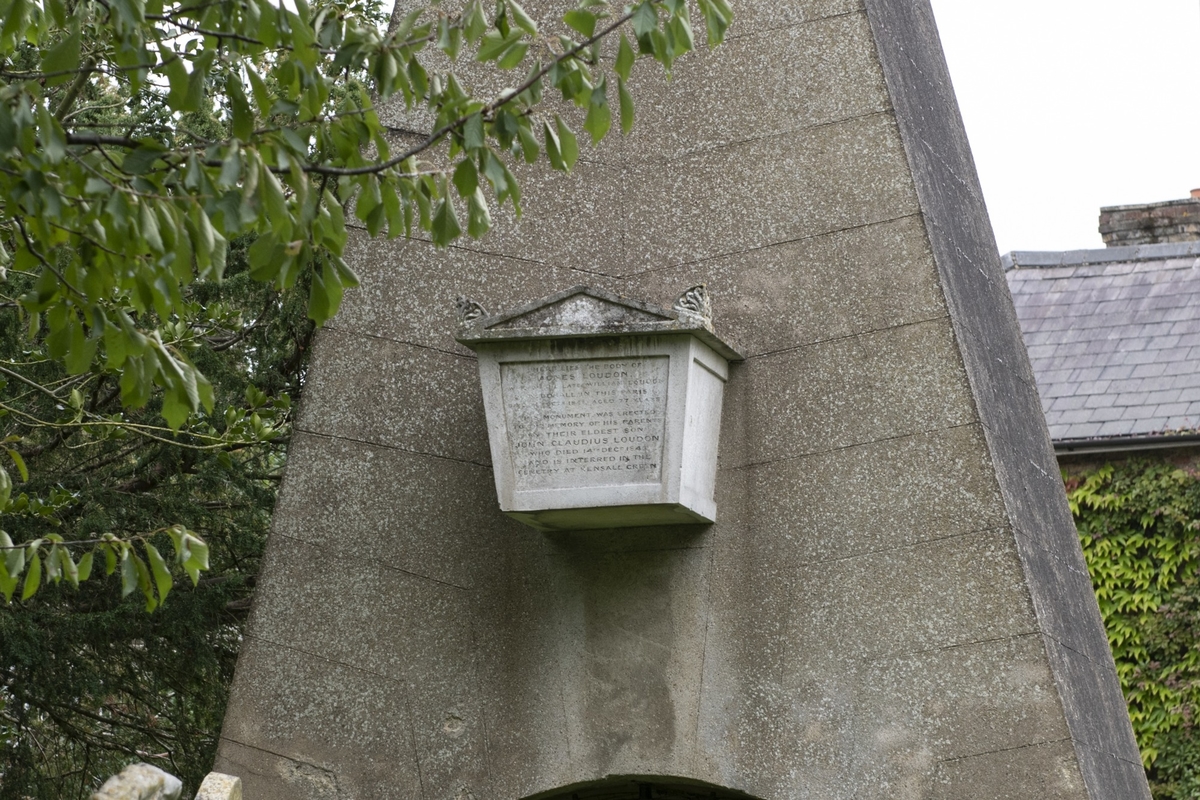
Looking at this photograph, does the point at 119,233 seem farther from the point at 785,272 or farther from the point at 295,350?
the point at 295,350

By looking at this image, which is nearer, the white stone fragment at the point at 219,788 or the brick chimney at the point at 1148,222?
the white stone fragment at the point at 219,788

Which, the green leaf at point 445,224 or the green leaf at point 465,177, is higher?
the green leaf at point 465,177

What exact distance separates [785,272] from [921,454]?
0.83 metres

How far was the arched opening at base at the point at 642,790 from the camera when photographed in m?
5.25

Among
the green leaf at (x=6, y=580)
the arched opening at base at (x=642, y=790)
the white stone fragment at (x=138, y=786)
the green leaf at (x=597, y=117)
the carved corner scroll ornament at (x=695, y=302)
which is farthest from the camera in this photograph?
the arched opening at base at (x=642, y=790)

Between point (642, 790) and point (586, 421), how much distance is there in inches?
58.7

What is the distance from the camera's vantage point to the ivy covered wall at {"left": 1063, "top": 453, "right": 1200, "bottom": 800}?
39.3 feet

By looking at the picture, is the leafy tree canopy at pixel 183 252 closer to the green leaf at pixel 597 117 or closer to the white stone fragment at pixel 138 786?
the green leaf at pixel 597 117

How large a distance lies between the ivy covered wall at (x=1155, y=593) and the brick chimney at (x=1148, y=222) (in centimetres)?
409

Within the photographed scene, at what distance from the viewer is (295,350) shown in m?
7.81

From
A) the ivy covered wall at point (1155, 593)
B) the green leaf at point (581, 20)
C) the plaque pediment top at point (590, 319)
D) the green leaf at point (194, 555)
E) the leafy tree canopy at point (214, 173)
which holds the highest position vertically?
the ivy covered wall at point (1155, 593)

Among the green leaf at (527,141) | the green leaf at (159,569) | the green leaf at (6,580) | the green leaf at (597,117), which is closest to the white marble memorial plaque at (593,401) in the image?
the green leaf at (597,117)

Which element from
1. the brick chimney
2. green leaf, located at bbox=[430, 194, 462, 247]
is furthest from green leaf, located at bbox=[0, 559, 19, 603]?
the brick chimney

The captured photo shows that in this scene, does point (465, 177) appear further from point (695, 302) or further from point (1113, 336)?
point (1113, 336)
